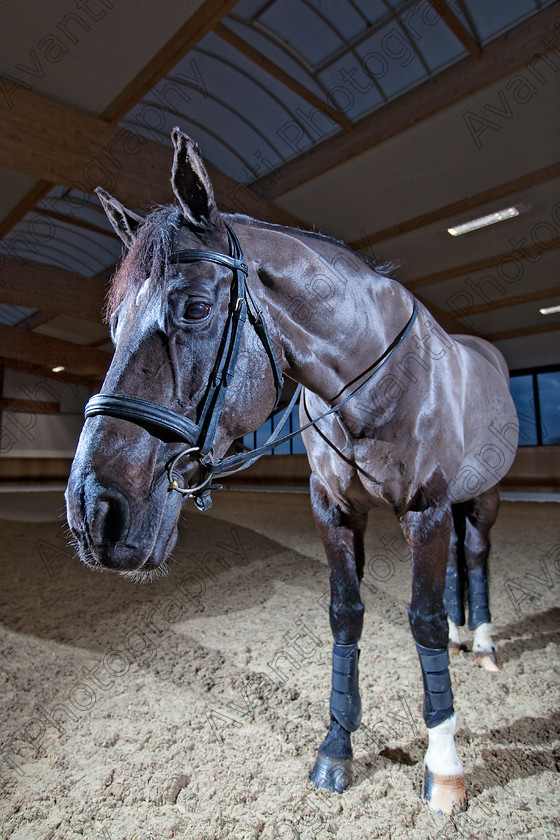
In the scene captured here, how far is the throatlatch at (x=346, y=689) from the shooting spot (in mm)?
1523

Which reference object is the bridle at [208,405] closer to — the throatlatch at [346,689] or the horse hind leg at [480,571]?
the throatlatch at [346,689]

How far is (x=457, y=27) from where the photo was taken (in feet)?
11.7

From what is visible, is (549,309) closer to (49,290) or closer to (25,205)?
(25,205)

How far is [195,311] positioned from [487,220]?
20.8 feet

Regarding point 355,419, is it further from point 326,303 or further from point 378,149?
point 378,149

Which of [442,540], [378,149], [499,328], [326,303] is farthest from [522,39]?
[499,328]

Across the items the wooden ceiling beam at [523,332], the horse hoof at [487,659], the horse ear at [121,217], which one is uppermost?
the wooden ceiling beam at [523,332]

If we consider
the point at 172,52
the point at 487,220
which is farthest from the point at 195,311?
the point at 487,220

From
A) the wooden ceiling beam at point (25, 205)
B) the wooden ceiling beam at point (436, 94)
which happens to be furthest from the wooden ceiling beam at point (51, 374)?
the wooden ceiling beam at point (436, 94)

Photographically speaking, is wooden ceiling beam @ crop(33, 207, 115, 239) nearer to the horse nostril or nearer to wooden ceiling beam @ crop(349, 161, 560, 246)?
wooden ceiling beam @ crop(349, 161, 560, 246)

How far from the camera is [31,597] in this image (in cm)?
336

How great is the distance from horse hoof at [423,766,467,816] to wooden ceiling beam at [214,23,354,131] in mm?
4873

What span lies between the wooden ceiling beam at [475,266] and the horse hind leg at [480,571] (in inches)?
224

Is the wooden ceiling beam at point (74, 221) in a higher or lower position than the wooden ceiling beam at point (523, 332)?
higher
